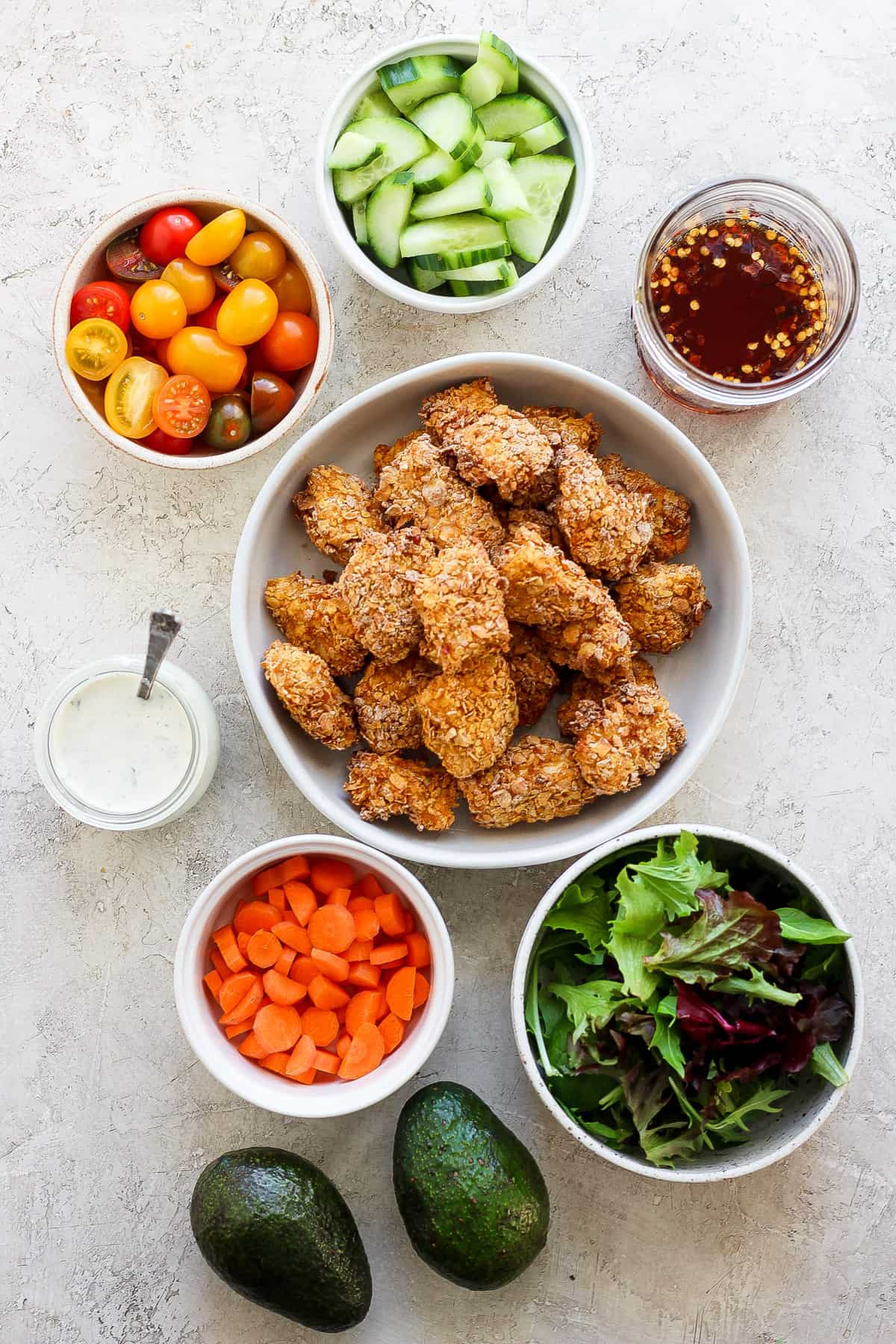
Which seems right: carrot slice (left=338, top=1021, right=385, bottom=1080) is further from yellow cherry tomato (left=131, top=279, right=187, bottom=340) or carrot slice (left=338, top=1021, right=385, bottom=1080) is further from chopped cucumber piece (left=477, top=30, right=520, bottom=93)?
chopped cucumber piece (left=477, top=30, right=520, bottom=93)

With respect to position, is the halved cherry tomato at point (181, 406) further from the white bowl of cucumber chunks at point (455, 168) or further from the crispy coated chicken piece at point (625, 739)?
the crispy coated chicken piece at point (625, 739)

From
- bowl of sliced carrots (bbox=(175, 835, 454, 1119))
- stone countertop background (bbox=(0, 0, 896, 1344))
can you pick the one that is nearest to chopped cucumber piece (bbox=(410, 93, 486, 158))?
stone countertop background (bbox=(0, 0, 896, 1344))

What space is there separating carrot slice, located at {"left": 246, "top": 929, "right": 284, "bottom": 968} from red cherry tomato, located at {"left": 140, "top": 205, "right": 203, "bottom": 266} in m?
A: 1.48

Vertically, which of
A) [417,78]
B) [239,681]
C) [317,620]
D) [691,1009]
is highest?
[417,78]

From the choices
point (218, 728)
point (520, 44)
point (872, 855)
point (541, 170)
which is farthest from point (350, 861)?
point (520, 44)

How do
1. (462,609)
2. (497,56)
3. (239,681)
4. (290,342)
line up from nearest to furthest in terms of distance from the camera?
(462,609), (497,56), (290,342), (239,681)

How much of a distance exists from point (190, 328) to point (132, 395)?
19cm

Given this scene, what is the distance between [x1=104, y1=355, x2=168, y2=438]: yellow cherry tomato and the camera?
91.3 inches

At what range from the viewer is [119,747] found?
2266 mm

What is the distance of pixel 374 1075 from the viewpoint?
2.26 metres

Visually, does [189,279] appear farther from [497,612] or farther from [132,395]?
[497,612]

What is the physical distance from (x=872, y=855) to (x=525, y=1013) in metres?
0.95

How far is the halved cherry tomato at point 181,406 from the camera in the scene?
7.55 ft

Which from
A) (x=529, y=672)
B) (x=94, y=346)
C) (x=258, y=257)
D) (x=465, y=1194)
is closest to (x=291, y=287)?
(x=258, y=257)
